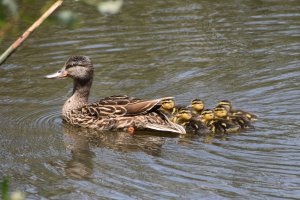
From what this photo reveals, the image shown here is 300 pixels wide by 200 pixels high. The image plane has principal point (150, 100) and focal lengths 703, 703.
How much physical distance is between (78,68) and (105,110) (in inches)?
22.3

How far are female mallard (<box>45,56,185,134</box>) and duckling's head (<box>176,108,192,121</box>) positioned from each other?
8 cm

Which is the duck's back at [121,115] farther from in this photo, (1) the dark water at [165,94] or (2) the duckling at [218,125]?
(2) the duckling at [218,125]

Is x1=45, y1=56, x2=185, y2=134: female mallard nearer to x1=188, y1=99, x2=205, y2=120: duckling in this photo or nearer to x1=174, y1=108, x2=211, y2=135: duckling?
x1=174, y1=108, x2=211, y2=135: duckling

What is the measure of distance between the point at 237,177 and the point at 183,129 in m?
1.24

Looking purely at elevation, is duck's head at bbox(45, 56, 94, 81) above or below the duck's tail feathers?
above

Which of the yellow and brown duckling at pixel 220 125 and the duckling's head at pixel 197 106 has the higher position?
the duckling's head at pixel 197 106

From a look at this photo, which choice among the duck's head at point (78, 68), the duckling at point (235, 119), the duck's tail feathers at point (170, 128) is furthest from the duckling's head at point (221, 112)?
the duck's head at point (78, 68)

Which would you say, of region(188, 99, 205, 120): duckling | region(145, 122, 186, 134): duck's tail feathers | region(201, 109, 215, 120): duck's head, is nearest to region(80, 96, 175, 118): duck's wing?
region(145, 122, 186, 134): duck's tail feathers

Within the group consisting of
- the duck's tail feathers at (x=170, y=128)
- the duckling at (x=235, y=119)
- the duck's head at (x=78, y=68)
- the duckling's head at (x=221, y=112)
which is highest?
the duck's head at (x=78, y=68)

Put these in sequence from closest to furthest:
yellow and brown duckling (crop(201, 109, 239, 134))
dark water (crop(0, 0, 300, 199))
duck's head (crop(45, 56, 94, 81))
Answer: dark water (crop(0, 0, 300, 199)) < yellow and brown duckling (crop(201, 109, 239, 134)) < duck's head (crop(45, 56, 94, 81))

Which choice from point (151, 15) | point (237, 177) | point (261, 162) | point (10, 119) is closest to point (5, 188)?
point (237, 177)

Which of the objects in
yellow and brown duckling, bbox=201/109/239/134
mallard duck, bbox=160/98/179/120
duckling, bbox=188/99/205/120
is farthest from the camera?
mallard duck, bbox=160/98/179/120

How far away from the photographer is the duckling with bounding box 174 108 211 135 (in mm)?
6168

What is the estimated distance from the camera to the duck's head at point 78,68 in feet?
22.8
